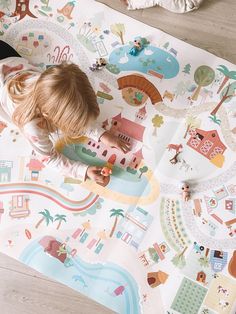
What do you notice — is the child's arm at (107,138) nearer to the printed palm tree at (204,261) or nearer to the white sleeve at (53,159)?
the white sleeve at (53,159)

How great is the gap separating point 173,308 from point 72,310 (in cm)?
20

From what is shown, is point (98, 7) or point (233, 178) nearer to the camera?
point (233, 178)

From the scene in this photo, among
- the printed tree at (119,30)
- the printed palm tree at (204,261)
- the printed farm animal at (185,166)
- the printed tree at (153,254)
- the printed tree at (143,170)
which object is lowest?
the printed tree at (153,254)

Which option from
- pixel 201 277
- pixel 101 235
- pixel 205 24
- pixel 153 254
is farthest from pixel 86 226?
pixel 205 24

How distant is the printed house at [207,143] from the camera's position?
864 millimetres

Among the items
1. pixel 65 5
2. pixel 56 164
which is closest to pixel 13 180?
pixel 56 164

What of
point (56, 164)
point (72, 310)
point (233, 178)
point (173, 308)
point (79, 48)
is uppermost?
point (79, 48)

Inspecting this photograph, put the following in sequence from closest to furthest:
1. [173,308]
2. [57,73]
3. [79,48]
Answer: [57,73]
[173,308]
[79,48]

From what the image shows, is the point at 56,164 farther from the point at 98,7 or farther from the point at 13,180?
the point at 98,7

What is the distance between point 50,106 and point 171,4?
0.40 m

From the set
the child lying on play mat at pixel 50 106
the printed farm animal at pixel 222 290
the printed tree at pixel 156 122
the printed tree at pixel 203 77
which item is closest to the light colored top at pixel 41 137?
the child lying on play mat at pixel 50 106

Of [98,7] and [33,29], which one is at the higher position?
[98,7]

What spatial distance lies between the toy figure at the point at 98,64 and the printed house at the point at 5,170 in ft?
0.89

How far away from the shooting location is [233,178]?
85 centimetres
